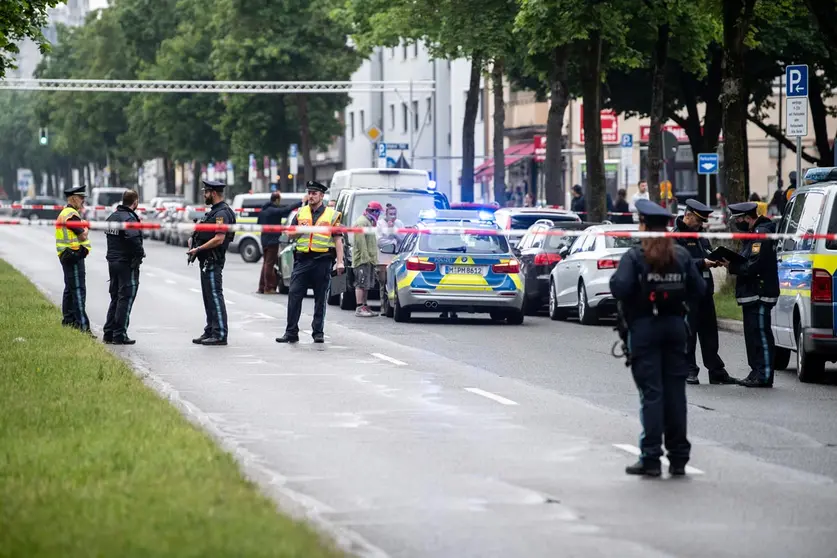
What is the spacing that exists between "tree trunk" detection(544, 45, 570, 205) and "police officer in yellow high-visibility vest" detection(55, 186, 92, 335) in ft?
68.3

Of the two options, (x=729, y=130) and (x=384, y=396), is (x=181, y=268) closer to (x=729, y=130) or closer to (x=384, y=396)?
(x=729, y=130)

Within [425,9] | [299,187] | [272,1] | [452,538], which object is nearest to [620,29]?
[425,9]

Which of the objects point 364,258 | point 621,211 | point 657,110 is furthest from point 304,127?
point 364,258

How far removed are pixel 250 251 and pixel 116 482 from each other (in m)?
43.2


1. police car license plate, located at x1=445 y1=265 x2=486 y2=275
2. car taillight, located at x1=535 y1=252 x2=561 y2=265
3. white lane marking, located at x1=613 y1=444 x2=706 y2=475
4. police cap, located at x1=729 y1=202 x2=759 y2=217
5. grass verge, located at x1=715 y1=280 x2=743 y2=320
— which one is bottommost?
grass verge, located at x1=715 y1=280 x2=743 y2=320

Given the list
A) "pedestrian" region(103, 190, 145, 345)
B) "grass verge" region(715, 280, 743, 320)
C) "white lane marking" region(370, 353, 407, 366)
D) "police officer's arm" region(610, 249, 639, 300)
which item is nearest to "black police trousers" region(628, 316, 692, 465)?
"police officer's arm" region(610, 249, 639, 300)

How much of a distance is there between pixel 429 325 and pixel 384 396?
10194mm

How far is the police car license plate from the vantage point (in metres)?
25.9

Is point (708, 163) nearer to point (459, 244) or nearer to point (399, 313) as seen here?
point (459, 244)

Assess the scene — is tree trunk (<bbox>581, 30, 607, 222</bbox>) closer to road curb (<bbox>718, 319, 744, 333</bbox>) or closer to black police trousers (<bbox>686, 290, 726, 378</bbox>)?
road curb (<bbox>718, 319, 744, 333</bbox>)

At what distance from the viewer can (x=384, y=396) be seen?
15602mm

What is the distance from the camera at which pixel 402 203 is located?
3036cm

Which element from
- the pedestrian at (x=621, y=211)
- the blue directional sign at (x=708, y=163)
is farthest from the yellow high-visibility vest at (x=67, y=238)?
the pedestrian at (x=621, y=211)

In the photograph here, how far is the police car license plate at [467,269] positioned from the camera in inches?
1018
